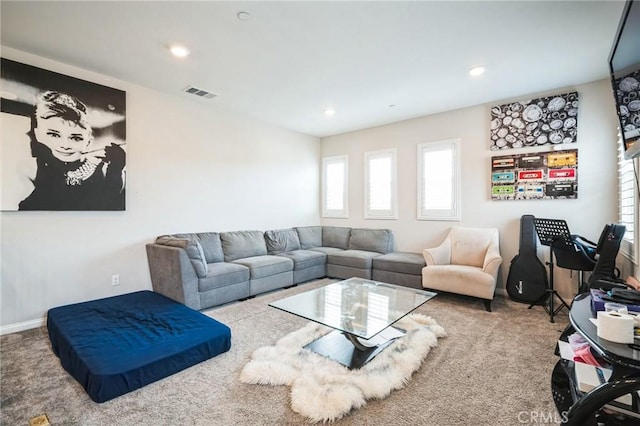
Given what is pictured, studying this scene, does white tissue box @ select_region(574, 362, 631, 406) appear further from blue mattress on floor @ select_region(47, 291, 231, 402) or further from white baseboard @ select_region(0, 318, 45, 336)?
white baseboard @ select_region(0, 318, 45, 336)

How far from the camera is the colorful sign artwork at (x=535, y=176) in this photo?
3.54m

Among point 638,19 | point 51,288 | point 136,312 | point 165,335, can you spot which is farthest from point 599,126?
point 51,288

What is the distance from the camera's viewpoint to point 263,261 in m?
4.07

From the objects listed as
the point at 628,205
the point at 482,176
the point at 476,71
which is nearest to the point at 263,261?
the point at 482,176

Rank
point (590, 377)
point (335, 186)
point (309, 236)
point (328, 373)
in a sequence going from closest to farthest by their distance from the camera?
point (590, 377), point (328, 373), point (309, 236), point (335, 186)

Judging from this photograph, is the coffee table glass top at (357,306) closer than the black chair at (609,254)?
Yes

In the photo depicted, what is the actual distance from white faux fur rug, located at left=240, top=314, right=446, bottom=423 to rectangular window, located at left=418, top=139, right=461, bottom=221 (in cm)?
237

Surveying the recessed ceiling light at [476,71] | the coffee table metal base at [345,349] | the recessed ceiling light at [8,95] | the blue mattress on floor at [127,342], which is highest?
the recessed ceiling light at [476,71]

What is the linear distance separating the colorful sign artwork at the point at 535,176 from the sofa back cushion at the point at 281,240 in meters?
3.18

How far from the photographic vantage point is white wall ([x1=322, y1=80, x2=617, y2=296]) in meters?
3.37

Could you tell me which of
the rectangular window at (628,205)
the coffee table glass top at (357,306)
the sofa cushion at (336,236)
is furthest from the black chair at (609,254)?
the sofa cushion at (336,236)

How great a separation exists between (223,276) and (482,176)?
3.79 m

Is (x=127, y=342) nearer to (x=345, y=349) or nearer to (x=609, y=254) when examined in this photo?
(x=345, y=349)

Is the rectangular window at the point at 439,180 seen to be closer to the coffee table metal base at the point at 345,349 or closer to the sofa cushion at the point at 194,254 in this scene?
the coffee table metal base at the point at 345,349
